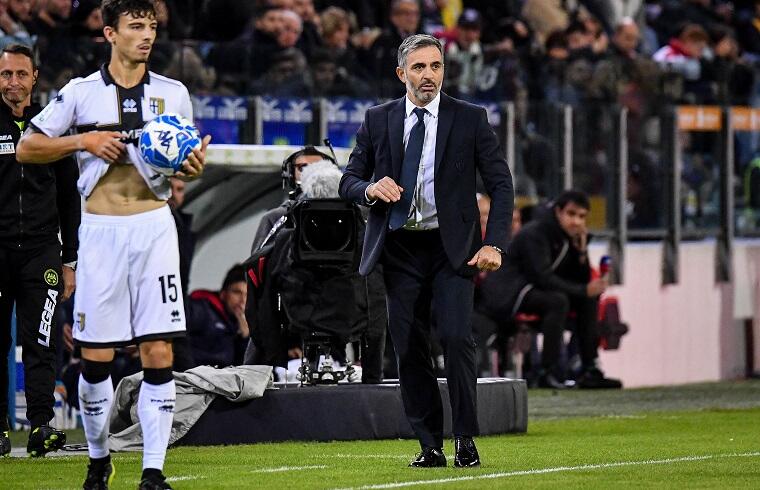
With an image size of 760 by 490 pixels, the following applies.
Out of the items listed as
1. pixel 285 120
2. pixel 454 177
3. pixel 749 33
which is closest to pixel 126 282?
pixel 454 177

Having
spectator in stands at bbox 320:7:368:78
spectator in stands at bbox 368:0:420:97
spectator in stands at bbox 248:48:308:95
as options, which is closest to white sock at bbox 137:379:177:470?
spectator in stands at bbox 248:48:308:95

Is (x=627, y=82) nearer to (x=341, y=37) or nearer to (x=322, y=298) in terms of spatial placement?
(x=341, y=37)

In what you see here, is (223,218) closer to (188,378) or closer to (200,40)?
(200,40)

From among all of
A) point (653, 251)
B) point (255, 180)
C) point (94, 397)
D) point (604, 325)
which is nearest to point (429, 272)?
point (94, 397)

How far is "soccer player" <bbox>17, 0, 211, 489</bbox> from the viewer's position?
7.54 m

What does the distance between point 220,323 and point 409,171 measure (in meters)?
5.61

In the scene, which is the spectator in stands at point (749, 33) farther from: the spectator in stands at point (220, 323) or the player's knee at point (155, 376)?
the player's knee at point (155, 376)

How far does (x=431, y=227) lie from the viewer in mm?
8812

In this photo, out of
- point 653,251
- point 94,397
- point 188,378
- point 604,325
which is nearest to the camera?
point 94,397

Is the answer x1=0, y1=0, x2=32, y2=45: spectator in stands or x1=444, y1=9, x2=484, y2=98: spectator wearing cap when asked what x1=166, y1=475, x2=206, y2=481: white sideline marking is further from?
x1=444, y1=9, x2=484, y2=98: spectator wearing cap

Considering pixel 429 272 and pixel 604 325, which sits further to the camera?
pixel 604 325

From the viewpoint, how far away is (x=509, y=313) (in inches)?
649

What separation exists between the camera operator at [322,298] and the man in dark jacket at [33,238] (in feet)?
5.10

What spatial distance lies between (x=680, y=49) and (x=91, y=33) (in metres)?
8.82
